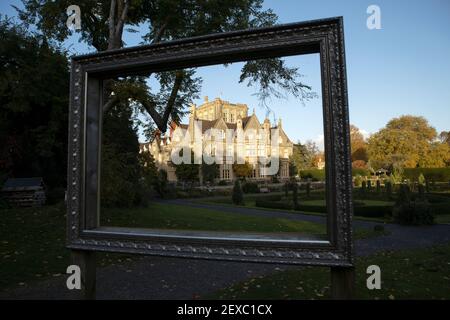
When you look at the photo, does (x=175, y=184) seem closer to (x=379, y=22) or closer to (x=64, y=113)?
(x=64, y=113)

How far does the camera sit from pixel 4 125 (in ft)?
57.3

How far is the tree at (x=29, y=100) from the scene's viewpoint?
15.0 m

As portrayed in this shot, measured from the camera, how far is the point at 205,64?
9.74 feet

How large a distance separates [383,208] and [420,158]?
35.8 meters

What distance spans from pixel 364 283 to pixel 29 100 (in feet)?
53.9

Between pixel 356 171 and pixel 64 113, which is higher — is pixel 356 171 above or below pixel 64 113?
below

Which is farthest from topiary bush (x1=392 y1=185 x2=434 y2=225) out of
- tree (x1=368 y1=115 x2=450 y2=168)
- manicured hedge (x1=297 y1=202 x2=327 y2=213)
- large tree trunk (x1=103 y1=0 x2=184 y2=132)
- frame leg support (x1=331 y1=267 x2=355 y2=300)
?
tree (x1=368 y1=115 x2=450 y2=168)

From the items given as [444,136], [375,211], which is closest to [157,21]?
[375,211]

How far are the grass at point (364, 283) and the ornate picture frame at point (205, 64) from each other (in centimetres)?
304

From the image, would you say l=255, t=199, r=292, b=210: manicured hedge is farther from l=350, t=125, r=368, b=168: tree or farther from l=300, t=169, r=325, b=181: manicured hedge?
l=350, t=125, r=368, b=168: tree

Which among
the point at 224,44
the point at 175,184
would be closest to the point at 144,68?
the point at 224,44

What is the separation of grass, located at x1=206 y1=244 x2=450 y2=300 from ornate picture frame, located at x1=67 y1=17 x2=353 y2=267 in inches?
120

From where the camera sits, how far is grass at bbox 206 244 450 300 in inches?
212

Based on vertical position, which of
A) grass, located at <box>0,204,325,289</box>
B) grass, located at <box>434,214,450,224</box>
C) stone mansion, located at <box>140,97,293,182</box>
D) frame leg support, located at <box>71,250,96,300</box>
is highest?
stone mansion, located at <box>140,97,293,182</box>
